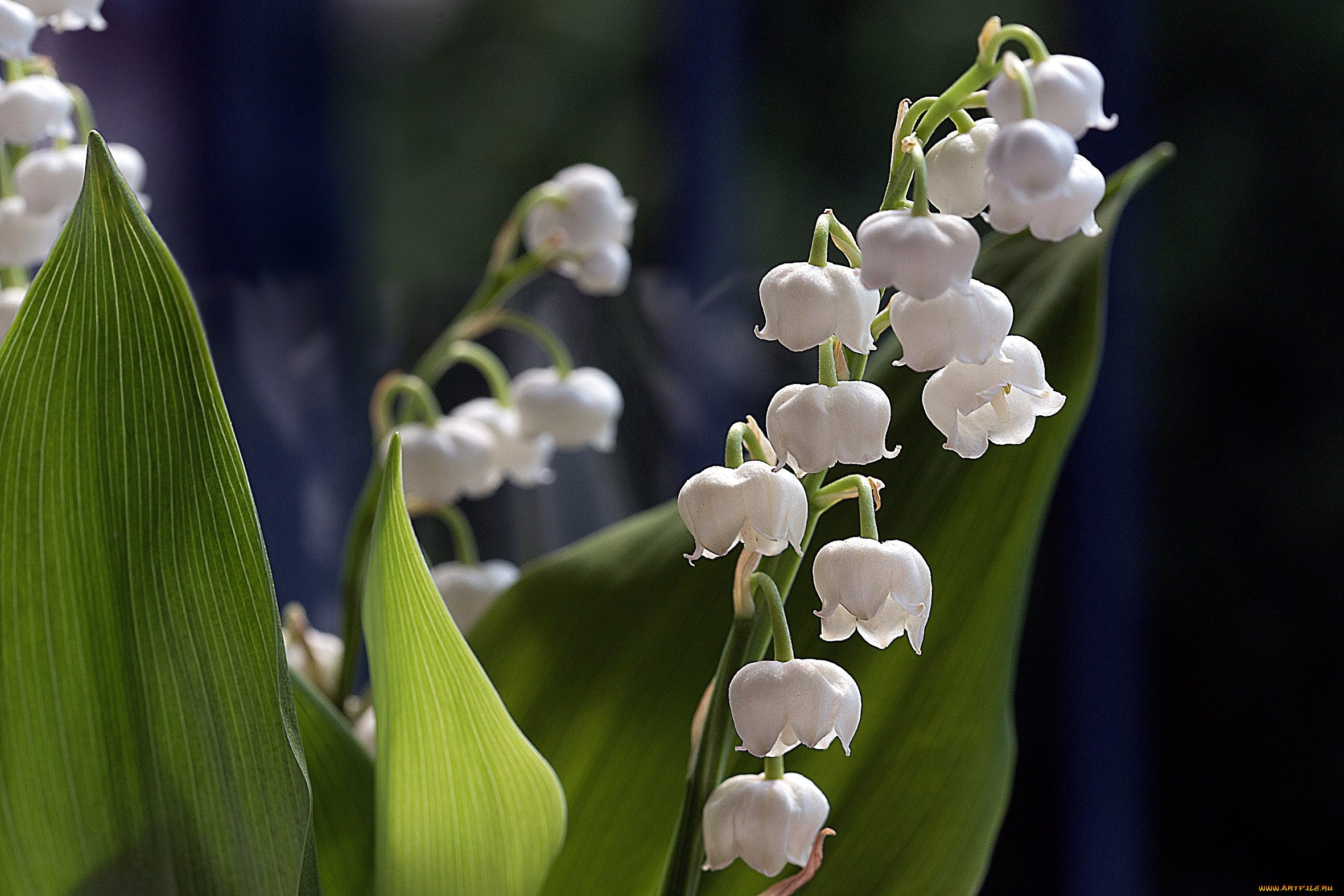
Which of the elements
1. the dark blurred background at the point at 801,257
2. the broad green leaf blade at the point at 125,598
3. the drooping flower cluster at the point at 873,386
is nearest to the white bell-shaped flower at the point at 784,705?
the drooping flower cluster at the point at 873,386

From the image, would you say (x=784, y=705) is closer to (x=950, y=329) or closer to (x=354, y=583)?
(x=950, y=329)

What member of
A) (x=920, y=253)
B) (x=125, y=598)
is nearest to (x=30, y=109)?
(x=125, y=598)

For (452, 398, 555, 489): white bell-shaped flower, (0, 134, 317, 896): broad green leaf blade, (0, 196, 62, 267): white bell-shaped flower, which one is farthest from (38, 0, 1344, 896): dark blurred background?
(0, 134, 317, 896): broad green leaf blade

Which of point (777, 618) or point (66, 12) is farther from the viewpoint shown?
point (66, 12)

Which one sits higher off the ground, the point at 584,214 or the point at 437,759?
the point at 584,214

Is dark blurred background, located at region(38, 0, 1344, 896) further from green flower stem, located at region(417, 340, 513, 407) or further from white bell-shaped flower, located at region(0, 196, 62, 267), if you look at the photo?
white bell-shaped flower, located at region(0, 196, 62, 267)

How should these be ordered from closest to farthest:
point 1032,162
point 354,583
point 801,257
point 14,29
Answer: point 1032,162 < point 14,29 < point 354,583 < point 801,257

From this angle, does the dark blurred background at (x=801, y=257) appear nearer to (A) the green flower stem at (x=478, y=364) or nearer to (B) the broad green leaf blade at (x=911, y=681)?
(A) the green flower stem at (x=478, y=364)
